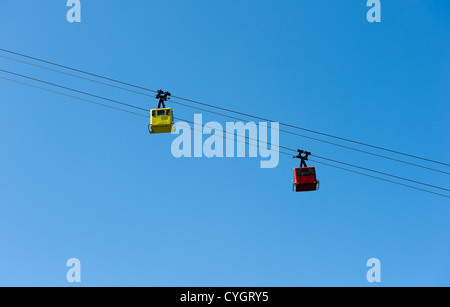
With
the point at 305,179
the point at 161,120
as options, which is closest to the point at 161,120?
the point at 161,120

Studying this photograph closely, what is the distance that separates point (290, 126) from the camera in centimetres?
3528

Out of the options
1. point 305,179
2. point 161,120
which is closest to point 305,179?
point 305,179

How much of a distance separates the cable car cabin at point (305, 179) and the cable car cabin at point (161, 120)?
8.17 meters

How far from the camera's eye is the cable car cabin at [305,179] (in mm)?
34344

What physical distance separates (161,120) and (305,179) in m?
9.41

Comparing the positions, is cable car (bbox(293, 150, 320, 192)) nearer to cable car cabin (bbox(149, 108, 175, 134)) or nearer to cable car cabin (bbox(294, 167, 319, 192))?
cable car cabin (bbox(294, 167, 319, 192))

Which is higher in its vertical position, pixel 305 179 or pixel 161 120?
pixel 161 120

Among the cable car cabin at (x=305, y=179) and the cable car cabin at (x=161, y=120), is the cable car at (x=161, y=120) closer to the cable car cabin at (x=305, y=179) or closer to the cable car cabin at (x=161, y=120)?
the cable car cabin at (x=161, y=120)

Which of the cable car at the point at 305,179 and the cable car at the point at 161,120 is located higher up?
the cable car at the point at 161,120

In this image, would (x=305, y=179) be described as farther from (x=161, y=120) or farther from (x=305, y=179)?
(x=161, y=120)

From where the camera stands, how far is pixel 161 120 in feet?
111

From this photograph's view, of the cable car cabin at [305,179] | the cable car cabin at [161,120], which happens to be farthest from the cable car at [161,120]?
the cable car cabin at [305,179]

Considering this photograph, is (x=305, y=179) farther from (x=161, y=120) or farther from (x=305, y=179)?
(x=161, y=120)
